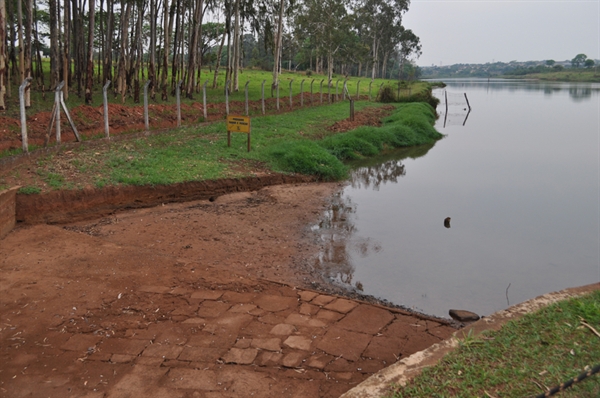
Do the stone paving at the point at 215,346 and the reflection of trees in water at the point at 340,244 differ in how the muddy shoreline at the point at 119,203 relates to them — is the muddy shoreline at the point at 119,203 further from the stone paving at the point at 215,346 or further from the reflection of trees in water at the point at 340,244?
the stone paving at the point at 215,346

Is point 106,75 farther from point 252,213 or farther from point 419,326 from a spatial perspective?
point 419,326

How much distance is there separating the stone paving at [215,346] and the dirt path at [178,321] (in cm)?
1

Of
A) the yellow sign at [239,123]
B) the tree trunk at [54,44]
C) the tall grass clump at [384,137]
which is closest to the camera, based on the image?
the yellow sign at [239,123]

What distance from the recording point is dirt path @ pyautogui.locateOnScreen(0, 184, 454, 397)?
4.37 meters

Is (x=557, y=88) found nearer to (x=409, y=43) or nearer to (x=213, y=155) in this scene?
(x=409, y=43)

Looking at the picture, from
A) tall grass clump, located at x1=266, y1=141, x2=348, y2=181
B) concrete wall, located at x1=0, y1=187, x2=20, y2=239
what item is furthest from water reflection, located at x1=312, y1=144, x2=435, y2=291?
concrete wall, located at x1=0, y1=187, x2=20, y2=239

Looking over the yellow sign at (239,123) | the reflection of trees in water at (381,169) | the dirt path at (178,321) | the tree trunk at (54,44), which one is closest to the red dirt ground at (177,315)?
the dirt path at (178,321)

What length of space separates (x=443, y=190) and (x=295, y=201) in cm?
482

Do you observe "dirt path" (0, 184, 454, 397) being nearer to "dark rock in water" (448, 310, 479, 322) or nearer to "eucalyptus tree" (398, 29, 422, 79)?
"dark rock in water" (448, 310, 479, 322)

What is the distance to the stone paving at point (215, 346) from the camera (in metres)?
4.29

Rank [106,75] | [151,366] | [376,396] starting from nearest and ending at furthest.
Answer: [376,396]
[151,366]
[106,75]

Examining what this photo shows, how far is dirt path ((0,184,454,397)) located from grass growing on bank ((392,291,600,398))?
0.79 m

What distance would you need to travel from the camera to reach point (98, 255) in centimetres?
712

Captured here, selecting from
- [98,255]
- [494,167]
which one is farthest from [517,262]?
[494,167]
